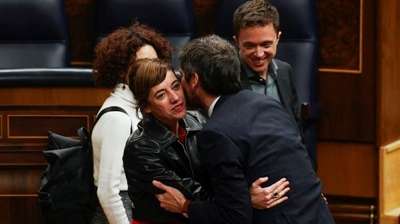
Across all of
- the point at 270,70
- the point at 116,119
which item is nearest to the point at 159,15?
the point at 270,70

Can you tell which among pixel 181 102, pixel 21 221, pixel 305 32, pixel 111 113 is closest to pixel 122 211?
pixel 111 113

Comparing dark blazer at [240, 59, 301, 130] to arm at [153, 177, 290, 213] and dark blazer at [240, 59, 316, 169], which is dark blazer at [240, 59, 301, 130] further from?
arm at [153, 177, 290, 213]

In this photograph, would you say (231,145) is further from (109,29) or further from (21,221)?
(109,29)

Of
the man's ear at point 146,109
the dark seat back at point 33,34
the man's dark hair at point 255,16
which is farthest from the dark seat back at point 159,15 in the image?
the man's ear at point 146,109

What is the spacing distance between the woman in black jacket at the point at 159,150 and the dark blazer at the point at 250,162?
74 millimetres

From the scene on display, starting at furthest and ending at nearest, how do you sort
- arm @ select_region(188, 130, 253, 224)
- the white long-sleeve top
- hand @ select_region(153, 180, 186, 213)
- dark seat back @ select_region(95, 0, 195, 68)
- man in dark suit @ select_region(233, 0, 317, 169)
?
1. dark seat back @ select_region(95, 0, 195, 68)
2. man in dark suit @ select_region(233, 0, 317, 169)
3. the white long-sleeve top
4. hand @ select_region(153, 180, 186, 213)
5. arm @ select_region(188, 130, 253, 224)

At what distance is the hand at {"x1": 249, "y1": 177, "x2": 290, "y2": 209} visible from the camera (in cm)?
180

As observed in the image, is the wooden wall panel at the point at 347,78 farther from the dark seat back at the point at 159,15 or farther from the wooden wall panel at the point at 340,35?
the dark seat back at the point at 159,15

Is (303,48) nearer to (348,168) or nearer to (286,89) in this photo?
(348,168)

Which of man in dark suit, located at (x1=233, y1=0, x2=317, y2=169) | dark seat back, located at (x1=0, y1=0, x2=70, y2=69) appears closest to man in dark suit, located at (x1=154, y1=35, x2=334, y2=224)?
man in dark suit, located at (x1=233, y1=0, x2=317, y2=169)

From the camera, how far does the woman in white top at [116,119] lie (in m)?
2.21

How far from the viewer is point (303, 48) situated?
10.4 feet

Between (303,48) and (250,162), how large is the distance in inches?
55.2

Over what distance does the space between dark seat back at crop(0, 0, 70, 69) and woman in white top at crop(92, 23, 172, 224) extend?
96 cm
